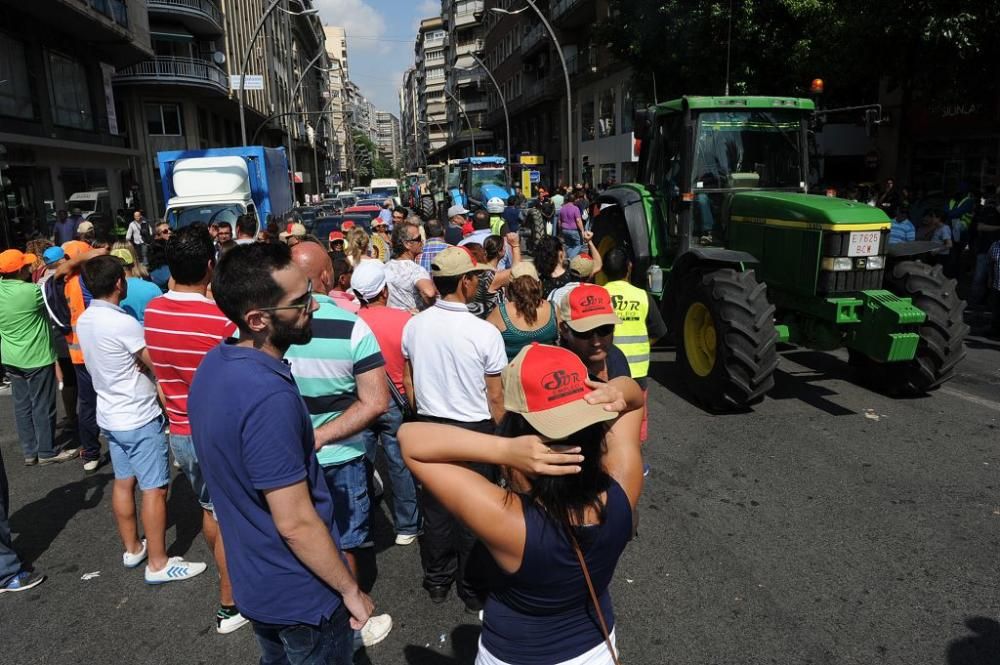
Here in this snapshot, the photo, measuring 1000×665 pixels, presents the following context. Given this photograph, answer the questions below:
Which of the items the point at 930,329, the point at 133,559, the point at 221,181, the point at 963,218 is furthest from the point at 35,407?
the point at 963,218

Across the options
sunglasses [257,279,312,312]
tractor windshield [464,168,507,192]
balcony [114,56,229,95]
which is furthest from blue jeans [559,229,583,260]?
balcony [114,56,229,95]

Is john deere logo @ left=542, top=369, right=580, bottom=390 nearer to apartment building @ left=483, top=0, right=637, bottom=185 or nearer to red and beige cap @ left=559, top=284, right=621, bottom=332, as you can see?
red and beige cap @ left=559, top=284, right=621, bottom=332

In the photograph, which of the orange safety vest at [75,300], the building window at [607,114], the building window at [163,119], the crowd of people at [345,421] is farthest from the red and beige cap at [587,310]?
the building window at [163,119]

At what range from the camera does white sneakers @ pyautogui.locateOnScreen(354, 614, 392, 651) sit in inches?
139

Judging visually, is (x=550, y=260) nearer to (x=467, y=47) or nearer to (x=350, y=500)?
(x=350, y=500)

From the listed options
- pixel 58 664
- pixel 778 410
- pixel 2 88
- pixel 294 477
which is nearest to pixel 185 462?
pixel 58 664

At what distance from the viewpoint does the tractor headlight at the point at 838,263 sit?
253 inches

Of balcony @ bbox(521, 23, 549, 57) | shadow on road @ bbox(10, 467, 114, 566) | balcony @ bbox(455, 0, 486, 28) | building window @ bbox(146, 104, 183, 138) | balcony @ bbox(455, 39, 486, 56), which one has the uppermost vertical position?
balcony @ bbox(455, 0, 486, 28)

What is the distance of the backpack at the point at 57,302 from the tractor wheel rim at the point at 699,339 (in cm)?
574

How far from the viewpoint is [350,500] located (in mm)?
3496

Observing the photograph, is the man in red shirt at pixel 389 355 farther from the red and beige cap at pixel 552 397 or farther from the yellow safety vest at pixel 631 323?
the red and beige cap at pixel 552 397

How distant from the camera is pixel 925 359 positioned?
660 cm

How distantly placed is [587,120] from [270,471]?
3786 centimetres

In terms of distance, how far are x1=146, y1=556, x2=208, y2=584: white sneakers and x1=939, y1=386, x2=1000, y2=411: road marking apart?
6960 millimetres
